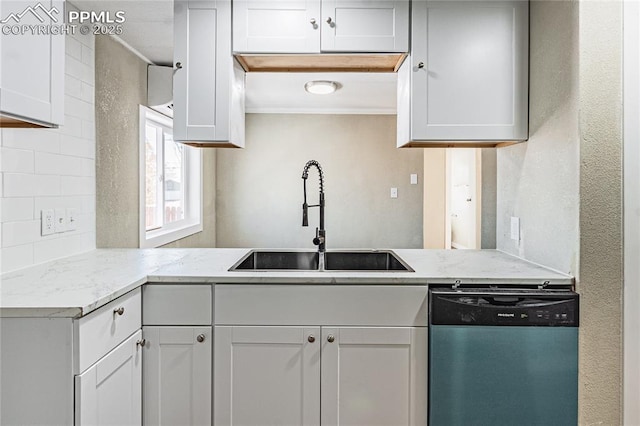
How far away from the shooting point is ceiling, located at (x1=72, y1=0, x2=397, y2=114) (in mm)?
2180

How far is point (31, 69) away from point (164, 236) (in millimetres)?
2090

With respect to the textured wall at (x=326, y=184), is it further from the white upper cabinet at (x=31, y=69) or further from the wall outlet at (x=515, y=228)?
the white upper cabinet at (x=31, y=69)

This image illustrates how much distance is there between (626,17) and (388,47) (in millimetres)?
869

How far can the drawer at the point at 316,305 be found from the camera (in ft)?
5.32

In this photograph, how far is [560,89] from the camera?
165 cm

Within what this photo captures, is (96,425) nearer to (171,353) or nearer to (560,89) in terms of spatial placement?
(171,353)

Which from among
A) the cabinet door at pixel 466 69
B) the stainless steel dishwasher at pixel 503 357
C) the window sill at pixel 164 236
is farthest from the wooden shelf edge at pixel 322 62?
the window sill at pixel 164 236

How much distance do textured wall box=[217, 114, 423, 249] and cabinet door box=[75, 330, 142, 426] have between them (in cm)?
331

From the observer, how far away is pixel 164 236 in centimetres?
326

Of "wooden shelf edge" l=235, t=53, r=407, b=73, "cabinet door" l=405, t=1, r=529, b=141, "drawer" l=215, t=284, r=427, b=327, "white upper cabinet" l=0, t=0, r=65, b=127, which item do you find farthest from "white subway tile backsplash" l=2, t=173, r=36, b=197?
"cabinet door" l=405, t=1, r=529, b=141

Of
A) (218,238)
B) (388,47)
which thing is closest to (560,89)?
(388,47)

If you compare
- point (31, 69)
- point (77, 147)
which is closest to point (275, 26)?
point (31, 69)

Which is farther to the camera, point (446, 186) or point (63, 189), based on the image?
point (446, 186)

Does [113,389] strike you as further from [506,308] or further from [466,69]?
[466,69]
